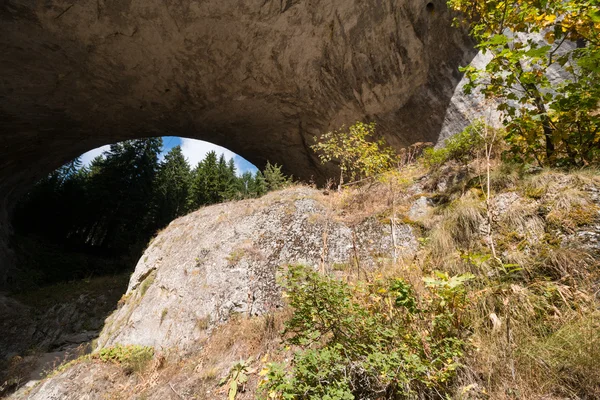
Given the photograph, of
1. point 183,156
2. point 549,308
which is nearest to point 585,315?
point 549,308

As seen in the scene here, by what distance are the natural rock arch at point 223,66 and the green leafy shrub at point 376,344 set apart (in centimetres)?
771

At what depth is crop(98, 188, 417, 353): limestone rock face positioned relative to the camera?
5.68 metres

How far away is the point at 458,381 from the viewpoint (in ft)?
7.54

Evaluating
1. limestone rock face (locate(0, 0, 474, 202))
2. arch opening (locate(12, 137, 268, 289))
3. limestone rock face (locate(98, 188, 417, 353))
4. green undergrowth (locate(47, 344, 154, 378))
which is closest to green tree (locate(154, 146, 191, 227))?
arch opening (locate(12, 137, 268, 289))

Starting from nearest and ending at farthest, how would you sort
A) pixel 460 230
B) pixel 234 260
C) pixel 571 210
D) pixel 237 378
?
pixel 571 210, pixel 237 378, pixel 460 230, pixel 234 260

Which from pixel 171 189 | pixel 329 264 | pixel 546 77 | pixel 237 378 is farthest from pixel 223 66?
pixel 171 189

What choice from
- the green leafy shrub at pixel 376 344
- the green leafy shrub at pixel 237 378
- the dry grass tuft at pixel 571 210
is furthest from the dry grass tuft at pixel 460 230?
the green leafy shrub at pixel 237 378

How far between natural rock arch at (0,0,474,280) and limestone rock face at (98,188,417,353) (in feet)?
14.0

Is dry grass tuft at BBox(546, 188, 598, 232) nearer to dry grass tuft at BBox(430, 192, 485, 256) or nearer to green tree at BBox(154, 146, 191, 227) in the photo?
dry grass tuft at BBox(430, 192, 485, 256)

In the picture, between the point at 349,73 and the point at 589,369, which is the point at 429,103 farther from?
the point at 589,369

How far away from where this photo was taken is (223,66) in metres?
9.40

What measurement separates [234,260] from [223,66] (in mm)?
6561

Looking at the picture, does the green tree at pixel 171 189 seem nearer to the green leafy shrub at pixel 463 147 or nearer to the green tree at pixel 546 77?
the green leafy shrub at pixel 463 147

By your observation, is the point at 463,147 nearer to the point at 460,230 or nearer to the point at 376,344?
the point at 460,230
